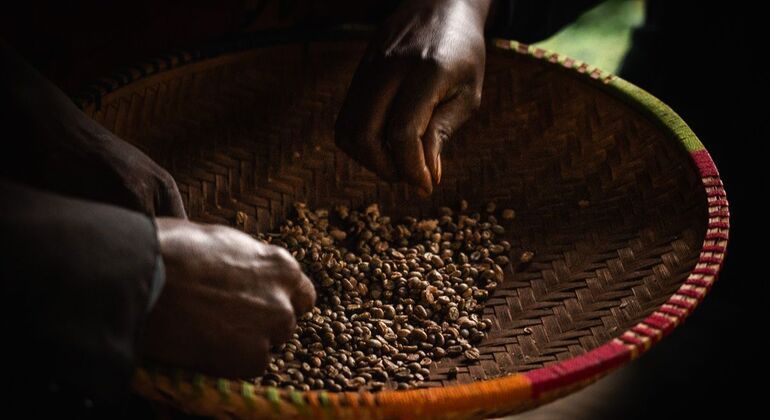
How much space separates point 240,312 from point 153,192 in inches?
12.0

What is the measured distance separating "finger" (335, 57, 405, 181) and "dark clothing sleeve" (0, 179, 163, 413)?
51cm

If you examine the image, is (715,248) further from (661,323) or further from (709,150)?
(709,150)

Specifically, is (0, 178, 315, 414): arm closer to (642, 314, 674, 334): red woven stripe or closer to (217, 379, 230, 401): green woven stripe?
(217, 379, 230, 401): green woven stripe

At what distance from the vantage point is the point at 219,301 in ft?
2.74

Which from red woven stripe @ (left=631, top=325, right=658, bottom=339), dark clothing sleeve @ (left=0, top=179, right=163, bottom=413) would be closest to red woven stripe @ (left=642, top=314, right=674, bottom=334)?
red woven stripe @ (left=631, top=325, right=658, bottom=339)

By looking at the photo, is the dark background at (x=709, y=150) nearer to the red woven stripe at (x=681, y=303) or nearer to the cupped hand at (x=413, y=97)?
the cupped hand at (x=413, y=97)

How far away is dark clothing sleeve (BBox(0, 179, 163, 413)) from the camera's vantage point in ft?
2.31

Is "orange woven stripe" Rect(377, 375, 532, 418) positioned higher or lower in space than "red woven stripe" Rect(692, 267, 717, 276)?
lower

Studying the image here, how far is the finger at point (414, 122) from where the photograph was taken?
3.88 ft

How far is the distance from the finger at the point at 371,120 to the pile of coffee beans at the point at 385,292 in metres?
0.20

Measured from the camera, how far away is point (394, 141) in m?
1.19

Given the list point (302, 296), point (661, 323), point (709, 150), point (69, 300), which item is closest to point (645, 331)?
point (661, 323)

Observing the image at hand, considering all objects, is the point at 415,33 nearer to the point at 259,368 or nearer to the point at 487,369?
the point at 487,369

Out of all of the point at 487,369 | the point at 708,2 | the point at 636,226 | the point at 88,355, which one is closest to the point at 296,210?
the point at 487,369
